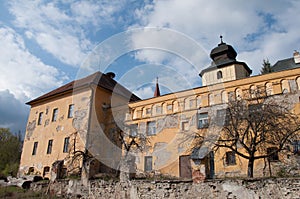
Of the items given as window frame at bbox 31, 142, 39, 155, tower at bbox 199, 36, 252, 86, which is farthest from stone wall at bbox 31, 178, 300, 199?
tower at bbox 199, 36, 252, 86

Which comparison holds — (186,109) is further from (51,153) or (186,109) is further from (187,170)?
(51,153)

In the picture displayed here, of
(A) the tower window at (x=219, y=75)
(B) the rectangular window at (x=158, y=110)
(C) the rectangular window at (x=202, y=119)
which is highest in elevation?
(A) the tower window at (x=219, y=75)

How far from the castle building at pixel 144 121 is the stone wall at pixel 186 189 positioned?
1343 mm

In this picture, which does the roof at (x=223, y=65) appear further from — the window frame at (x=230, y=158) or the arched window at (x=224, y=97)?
the window frame at (x=230, y=158)

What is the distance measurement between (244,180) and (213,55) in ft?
71.1

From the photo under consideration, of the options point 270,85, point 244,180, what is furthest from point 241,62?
point 244,180

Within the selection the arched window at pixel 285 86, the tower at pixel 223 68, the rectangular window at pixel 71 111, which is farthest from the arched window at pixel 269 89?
the rectangular window at pixel 71 111

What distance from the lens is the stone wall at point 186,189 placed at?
8.49 m

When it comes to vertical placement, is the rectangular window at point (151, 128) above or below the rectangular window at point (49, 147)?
above

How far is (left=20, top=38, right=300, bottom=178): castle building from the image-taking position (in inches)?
656

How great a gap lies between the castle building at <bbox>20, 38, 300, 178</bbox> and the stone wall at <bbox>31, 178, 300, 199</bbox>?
52.9 inches

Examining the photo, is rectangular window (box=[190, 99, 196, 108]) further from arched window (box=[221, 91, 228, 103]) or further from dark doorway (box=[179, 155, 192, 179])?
dark doorway (box=[179, 155, 192, 179])

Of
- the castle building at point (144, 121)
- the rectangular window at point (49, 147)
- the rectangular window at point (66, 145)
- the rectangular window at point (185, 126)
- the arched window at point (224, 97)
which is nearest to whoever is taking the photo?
the castle building at point (144, 121)

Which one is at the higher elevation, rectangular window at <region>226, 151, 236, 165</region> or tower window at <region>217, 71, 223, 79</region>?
tower window at <region>217, 71, 223, 79</region>
